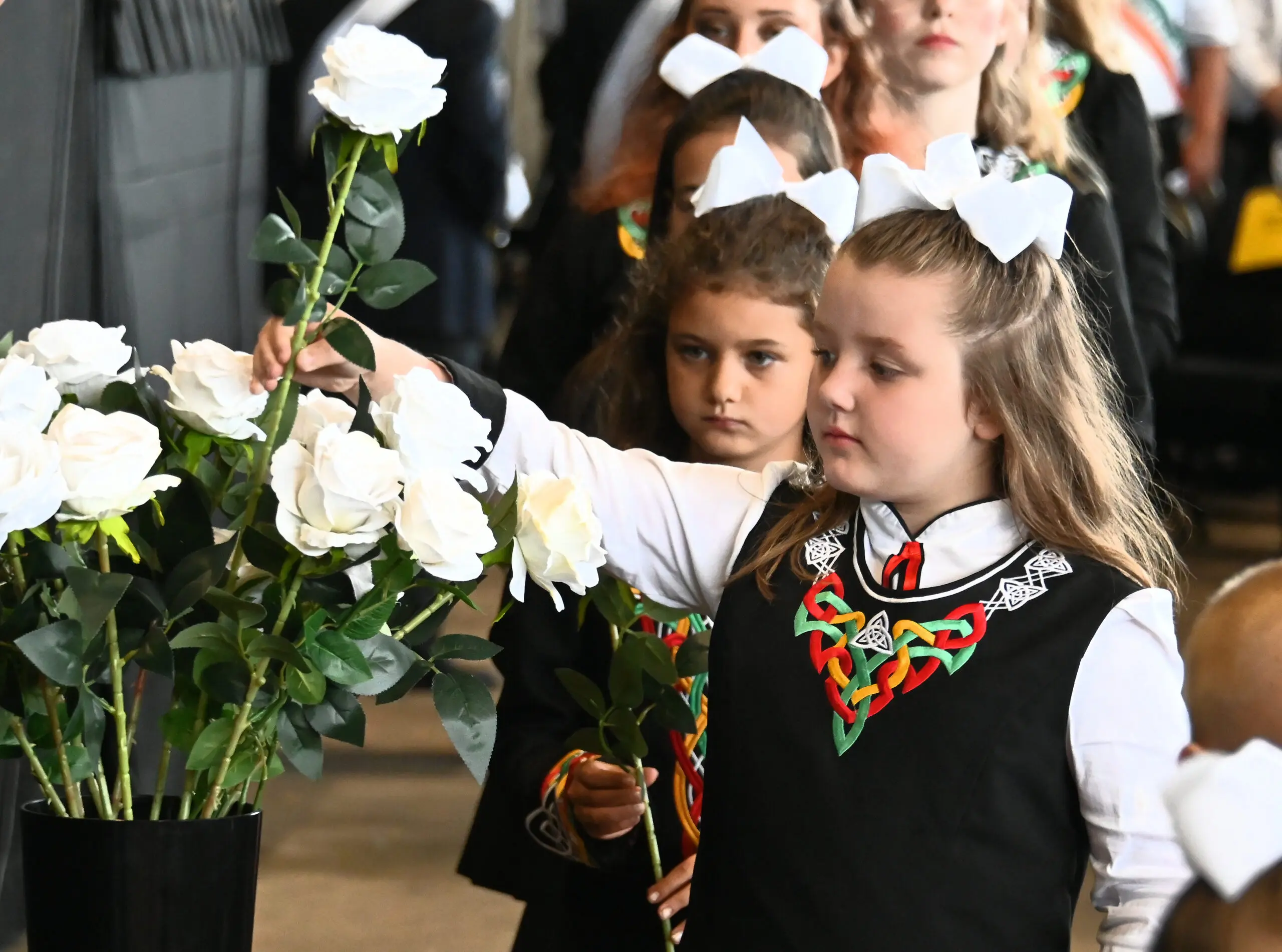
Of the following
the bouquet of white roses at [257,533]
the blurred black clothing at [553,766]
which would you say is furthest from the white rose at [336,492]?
the blurred black clothing at [553,766]

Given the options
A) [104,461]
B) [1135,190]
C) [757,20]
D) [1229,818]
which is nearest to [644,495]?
[104,461]

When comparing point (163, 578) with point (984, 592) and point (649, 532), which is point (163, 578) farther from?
point (984, 592)

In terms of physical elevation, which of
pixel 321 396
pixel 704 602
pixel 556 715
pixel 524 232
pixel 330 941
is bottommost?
pixel 524 232

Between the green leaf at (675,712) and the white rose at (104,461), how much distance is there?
407mm

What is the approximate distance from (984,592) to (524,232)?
4914 millimetres

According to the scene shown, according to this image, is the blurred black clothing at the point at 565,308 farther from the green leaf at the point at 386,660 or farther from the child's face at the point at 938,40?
the green leaf at the point at 386,660

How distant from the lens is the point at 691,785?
1.54 m

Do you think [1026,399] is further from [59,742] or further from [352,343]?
[59,742]

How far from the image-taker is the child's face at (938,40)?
220 centimetres

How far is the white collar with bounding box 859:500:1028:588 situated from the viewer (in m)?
1.23

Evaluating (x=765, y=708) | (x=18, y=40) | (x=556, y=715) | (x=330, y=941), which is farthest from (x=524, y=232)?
(x=765, y=708)

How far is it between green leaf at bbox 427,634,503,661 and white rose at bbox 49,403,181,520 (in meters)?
0.18

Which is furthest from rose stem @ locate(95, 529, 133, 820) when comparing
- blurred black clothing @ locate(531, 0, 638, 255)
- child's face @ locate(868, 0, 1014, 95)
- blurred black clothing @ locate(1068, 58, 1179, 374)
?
blurred black clothing @ locate(531, 0, 638, 255)

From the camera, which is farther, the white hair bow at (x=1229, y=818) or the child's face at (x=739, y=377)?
the child's face at (x=739, y=377)
